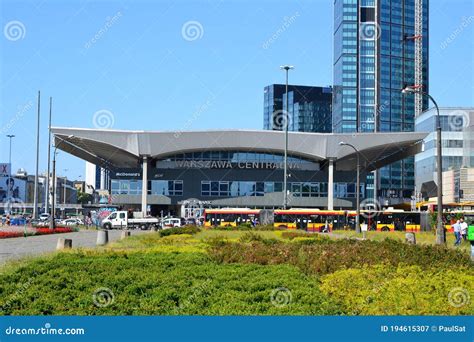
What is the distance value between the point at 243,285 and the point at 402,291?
315cm

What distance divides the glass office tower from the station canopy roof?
322 feet

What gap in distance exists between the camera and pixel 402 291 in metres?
11.6

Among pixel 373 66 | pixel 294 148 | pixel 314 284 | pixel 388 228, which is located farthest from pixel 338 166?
pixel 373 66

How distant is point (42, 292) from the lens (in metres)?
12.4

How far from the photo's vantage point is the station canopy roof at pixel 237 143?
8262cm

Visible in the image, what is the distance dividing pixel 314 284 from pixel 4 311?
19.3ft

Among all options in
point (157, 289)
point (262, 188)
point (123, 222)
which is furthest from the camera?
point (262, 188)

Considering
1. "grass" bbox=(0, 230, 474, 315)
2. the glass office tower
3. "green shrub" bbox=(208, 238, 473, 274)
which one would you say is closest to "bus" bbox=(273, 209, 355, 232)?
"green shrub" bbox=(208, 238, 473, 274)

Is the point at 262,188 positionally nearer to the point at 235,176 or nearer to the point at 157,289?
the point at 235,176

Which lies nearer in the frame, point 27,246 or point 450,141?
point 27,246

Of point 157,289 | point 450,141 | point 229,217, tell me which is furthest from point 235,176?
point 157,289

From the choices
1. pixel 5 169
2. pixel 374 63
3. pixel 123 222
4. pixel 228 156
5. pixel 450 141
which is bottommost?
pixel 123 222

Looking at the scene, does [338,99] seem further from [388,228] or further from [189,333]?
[189,333]

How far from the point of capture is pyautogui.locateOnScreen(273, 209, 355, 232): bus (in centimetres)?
6581
